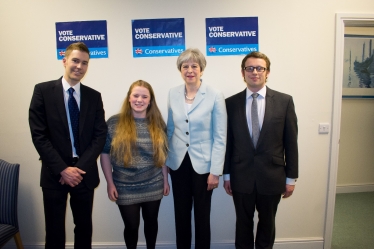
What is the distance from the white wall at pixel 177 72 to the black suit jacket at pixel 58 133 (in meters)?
0.65

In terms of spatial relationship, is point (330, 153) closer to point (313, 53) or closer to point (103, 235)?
point (313, 53)

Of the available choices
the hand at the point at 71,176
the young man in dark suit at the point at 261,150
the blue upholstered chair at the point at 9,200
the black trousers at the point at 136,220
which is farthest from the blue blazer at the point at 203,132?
the blue upholstered chair at the point at 9,200

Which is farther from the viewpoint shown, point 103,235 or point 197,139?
point 103,235

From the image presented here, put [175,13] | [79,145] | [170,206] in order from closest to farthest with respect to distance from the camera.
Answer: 1. [79,145]
2. [175,13]
3. [170,206]

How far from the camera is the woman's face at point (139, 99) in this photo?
1.70 meters

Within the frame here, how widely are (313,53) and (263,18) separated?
1.94ft

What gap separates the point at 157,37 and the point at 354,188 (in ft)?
12.4

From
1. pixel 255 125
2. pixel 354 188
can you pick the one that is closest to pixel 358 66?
pixel 354 188

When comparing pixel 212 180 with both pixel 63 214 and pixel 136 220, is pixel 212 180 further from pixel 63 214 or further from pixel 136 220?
pixel 63 214

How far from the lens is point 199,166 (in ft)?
5.65

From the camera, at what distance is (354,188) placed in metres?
3.66

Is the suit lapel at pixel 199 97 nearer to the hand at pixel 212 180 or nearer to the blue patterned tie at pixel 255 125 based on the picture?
the blue patterned tie at pixel 255 125

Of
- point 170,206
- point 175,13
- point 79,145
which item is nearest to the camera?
point 79,145

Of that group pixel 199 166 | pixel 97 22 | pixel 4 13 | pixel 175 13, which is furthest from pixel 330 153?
pixel 4 13
